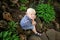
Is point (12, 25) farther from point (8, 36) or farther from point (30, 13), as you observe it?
point (30, 13)

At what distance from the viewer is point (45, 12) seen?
8852 mm

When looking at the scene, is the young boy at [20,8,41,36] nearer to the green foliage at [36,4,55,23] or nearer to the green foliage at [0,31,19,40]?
the green foliage at [0,31,19,40]

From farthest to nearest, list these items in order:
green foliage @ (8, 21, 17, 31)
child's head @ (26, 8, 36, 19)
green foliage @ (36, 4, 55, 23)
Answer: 1. green foliage @ (36, 4, 55, 23)
2. green foliage @ (8, 21, 17, 31)
3. child's head @ (26, 8, 36, 19)

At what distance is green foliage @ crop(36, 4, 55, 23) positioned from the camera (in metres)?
8.71

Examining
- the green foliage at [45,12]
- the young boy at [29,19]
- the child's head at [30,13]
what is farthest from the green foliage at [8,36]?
the green foliage at [45,12]

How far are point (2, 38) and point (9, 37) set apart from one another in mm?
233

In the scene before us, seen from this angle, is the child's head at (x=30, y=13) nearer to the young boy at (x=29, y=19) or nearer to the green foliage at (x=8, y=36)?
the young boy at (x=29, y=19)

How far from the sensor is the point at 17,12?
7.91 metres

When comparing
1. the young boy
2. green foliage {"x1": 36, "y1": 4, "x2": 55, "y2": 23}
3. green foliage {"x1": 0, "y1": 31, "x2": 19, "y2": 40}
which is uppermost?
the young boy

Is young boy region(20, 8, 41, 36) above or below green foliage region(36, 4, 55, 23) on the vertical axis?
above

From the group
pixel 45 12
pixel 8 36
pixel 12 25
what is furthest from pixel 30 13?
pixel 45 12

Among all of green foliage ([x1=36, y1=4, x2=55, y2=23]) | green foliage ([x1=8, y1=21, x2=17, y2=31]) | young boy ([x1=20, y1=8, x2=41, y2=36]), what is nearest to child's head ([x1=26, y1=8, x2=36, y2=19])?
young boy ([x1=20, y1=8, x2=41, y2=36])

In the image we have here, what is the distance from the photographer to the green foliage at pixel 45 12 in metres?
8.71

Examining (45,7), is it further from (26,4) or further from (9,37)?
(9,37)
